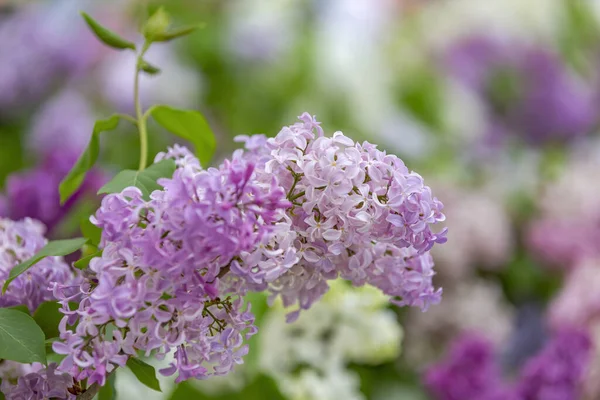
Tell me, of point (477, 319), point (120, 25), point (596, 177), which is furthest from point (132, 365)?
point (120, 25)

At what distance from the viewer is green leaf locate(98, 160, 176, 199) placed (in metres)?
0.27

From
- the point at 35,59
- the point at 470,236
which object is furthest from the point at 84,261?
the point at 35,59

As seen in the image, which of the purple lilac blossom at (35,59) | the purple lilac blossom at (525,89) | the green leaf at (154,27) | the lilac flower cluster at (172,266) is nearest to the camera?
the lilac flower cluster at (172,266)

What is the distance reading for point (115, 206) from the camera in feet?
0.81

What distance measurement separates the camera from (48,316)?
11.6 inches

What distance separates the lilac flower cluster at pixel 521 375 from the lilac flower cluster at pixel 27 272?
27cm

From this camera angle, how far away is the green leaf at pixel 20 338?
10.1 inches

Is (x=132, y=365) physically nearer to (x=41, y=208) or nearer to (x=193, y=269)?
(x=193, y=269)

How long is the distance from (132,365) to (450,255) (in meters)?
0.52

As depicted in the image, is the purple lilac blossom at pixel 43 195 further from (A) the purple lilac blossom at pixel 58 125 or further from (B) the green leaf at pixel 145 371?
(A) the purple lilac blossom at pixel 58 125

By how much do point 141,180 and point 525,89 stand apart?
1118mm

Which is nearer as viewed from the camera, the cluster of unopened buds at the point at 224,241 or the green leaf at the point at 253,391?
the cluster of unopened buds at the point at 224,241

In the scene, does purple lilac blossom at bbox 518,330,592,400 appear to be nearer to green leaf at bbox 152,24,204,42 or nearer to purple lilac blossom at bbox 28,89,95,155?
green leaf at bbox 152,24,204,42

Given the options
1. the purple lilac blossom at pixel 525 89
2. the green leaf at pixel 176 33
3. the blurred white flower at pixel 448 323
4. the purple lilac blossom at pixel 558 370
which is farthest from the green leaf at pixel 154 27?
the purple lilac blossom at pixel 525 89
